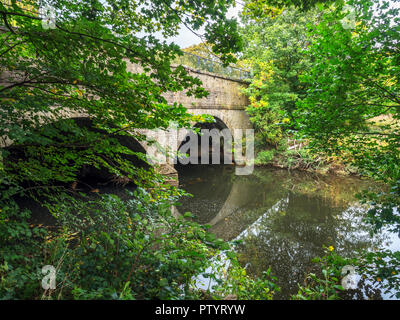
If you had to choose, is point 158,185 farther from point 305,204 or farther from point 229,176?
point 229,176

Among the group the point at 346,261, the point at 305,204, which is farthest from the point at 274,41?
the point at 346,261

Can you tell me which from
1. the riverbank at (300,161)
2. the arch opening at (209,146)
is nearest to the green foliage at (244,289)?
the riverbank at (300,161)

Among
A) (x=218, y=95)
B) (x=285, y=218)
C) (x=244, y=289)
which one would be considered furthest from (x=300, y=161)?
(x=244, y=289)

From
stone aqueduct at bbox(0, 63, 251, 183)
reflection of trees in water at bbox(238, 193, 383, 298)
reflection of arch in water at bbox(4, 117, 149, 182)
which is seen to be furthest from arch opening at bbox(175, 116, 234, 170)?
reflection of trees in water at bbox(238, 193, 383, 298)

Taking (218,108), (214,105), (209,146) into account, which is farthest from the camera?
(209,146)

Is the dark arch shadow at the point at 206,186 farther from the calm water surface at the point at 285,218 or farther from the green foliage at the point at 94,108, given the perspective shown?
the green foliage at the point at 94,108

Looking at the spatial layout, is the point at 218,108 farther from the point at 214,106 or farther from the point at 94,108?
the point at 94,108

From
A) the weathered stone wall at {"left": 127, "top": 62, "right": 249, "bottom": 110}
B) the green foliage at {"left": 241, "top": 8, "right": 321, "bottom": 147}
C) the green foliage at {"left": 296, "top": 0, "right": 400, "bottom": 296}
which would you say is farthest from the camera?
the green foliage at {"left": 241, "top": 8, "right": 321, "bottom": 147}

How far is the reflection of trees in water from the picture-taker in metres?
3.38

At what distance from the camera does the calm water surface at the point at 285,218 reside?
11.9 feet

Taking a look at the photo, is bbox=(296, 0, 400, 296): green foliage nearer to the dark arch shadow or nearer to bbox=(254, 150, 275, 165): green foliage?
the dark arch shadow

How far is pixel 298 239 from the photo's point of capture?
432 cm

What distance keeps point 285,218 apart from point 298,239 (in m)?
1.13

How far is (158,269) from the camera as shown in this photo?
171cm
